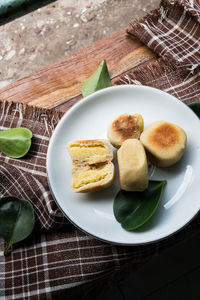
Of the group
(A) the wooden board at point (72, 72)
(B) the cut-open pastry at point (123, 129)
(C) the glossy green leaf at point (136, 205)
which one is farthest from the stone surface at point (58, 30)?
(C) the glossy green leaf at point (136, 205)

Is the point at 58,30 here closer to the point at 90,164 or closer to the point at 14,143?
the point at 14,143

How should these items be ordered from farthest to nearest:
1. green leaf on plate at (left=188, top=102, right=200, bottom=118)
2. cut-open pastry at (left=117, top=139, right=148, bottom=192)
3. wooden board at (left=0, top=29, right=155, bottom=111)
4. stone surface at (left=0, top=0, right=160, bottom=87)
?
stone surface at (left=0, top=0, right=160, bottom=87) → wooden board at (left=0, top=29, right=155, bottom=111) → green leaf on plate at (left=188, top=102, right=200, bottom=118) → cut-open pastry at (left=117, top=139, right=148, bottom=192)


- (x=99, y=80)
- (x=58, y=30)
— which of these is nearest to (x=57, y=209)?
(x=99, y=80)

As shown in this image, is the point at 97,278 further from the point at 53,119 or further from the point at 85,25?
the point at 85,25

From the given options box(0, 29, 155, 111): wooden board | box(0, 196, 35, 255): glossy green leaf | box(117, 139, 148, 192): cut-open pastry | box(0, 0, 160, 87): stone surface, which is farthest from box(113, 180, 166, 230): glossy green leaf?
box(0, 0, 160, 87): stone surface

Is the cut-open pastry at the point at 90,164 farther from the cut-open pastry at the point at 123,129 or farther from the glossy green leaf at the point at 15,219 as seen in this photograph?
the glossy green leaf at the point at 15,219

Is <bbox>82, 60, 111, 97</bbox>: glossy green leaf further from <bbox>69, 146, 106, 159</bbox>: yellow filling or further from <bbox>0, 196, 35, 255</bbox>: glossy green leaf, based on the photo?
<bbox>0, 196, 35, 255</bbox>: glossy green leaf

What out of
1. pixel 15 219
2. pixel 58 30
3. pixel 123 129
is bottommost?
pixel 15 219
